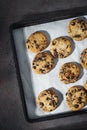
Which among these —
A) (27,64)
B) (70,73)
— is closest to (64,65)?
(70,73)

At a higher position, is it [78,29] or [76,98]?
[78,29]

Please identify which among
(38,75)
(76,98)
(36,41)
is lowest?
(76,98)

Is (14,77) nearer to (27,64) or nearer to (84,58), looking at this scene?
(27,64)

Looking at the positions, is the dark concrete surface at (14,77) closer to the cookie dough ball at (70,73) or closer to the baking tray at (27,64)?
the baking tray at (27,64)

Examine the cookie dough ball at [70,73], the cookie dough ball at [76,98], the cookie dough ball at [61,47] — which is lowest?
the cookie dough ball at [76,98]

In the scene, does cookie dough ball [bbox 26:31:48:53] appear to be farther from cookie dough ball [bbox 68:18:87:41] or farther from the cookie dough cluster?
cookie dough ball [bbox 68:18:87:41]

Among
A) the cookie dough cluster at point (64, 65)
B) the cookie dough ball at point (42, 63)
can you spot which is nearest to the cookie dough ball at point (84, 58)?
the cookie dough cluster at point (64, 65)
